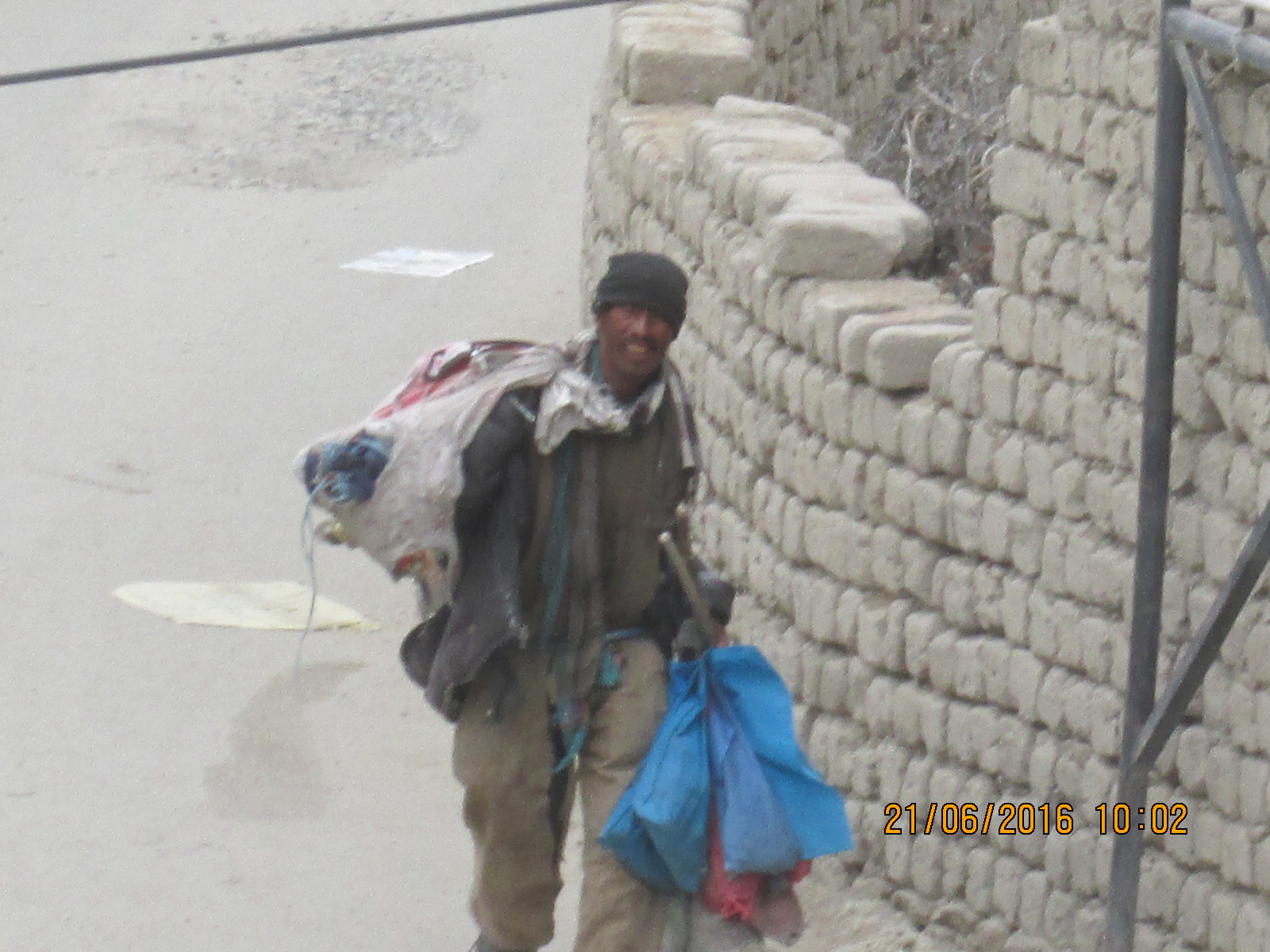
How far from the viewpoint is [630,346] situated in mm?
4020

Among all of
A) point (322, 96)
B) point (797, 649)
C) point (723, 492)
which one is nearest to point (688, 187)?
point (723, 492)

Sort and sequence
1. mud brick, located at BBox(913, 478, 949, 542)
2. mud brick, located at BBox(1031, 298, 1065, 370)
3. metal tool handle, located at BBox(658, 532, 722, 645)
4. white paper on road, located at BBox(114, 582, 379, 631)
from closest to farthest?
metal tool handle, located at BBox(658, 532, 722, 645), mud brick, located at BBox(1031, 298, 1065, 370), mud brick, located at BBox(913, 478, 949, 542), white paper on road, located at BBox(114, 582, 379, 631)

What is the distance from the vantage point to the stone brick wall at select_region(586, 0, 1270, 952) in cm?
402

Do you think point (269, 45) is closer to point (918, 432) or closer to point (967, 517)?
point (918, 432)

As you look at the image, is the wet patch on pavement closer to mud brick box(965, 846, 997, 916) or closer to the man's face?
mud brick box(965, 846, 997, 916)

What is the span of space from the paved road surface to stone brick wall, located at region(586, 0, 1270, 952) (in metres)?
0.97

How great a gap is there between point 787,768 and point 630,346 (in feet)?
2.75

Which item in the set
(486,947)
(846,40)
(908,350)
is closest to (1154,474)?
(908,350)

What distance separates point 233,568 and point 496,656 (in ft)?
10.1

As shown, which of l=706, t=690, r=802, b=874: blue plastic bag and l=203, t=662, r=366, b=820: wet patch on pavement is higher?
l=706, t=690, r=802, b=874: blue plastic bag

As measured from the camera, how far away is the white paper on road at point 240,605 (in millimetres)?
6645

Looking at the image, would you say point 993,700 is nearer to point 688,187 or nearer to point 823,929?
point 823,929

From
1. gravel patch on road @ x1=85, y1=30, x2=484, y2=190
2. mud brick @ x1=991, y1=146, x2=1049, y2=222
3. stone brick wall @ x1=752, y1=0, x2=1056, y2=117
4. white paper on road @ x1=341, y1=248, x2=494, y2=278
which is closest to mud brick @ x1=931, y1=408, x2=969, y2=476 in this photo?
mud brick @ x1=991, y1=146, x2=1049, y2=222

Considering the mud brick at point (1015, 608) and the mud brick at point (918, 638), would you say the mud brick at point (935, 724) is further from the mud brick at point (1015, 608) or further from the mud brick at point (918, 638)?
the mud brick at point (1015, 608)
